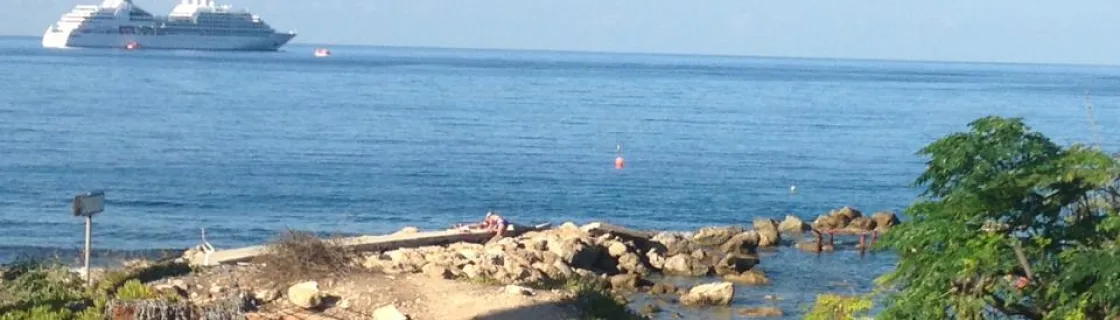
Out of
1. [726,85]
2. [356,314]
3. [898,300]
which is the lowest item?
[726,85]

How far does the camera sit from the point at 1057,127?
225 feet

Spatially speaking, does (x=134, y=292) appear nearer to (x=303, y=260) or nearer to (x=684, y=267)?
(x=303, y=260)

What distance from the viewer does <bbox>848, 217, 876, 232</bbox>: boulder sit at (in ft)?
113

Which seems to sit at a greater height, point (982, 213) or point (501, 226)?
point (982, 213)

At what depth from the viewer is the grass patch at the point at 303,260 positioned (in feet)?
59.9

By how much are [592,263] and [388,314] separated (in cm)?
1012

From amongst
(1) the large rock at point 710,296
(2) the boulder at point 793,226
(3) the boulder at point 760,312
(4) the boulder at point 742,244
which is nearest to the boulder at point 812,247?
(4) the boulder at point 742,244

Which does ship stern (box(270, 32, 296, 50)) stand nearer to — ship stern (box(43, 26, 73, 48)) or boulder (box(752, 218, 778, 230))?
ship stern (box(43, 26, 73, 48))

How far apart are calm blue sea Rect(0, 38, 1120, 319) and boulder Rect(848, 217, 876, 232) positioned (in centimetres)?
240

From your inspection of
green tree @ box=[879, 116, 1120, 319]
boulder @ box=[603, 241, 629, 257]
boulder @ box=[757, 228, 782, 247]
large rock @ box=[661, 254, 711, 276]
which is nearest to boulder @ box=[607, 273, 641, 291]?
boulder @ box=[603, 241, 629, 257]

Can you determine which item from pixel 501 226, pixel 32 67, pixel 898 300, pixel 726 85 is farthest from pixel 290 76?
pixel 898 300

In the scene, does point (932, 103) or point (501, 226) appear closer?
point (501, 226)

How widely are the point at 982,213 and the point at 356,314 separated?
→ 861cm

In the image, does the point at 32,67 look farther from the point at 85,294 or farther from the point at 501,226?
the point at 85,294
